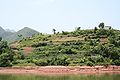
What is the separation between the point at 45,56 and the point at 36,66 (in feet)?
25.0

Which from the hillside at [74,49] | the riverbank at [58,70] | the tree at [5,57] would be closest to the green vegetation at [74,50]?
the hillside at [74,49]

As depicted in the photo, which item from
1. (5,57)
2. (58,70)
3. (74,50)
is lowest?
(58,70)

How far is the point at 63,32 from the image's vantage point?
334ft

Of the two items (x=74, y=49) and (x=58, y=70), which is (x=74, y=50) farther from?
(x=58, y=70)

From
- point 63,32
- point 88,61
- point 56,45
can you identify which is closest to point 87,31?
point 63,32

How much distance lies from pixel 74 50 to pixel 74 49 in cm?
139

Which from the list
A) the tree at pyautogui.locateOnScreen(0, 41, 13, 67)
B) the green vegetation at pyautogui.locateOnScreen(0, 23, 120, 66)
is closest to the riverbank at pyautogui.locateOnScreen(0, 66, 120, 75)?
the green vegetation at pyautogui.locateOnScreen(0, 23, 120, 66)

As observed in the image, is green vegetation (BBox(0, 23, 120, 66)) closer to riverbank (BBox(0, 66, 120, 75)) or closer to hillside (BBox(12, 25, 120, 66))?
A: hillside (BBox(12, 25, 120, 66))

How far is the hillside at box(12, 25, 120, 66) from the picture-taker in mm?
70312

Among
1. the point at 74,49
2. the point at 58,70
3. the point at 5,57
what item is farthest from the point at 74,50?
the point at 5,57

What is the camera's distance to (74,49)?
259ft

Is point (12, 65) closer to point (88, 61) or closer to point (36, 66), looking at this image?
point (36, 66)

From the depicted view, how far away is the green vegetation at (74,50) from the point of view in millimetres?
70256

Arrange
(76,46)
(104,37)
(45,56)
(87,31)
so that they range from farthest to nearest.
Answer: (87,31)
(104,37)
(76,46)
(45,56)
